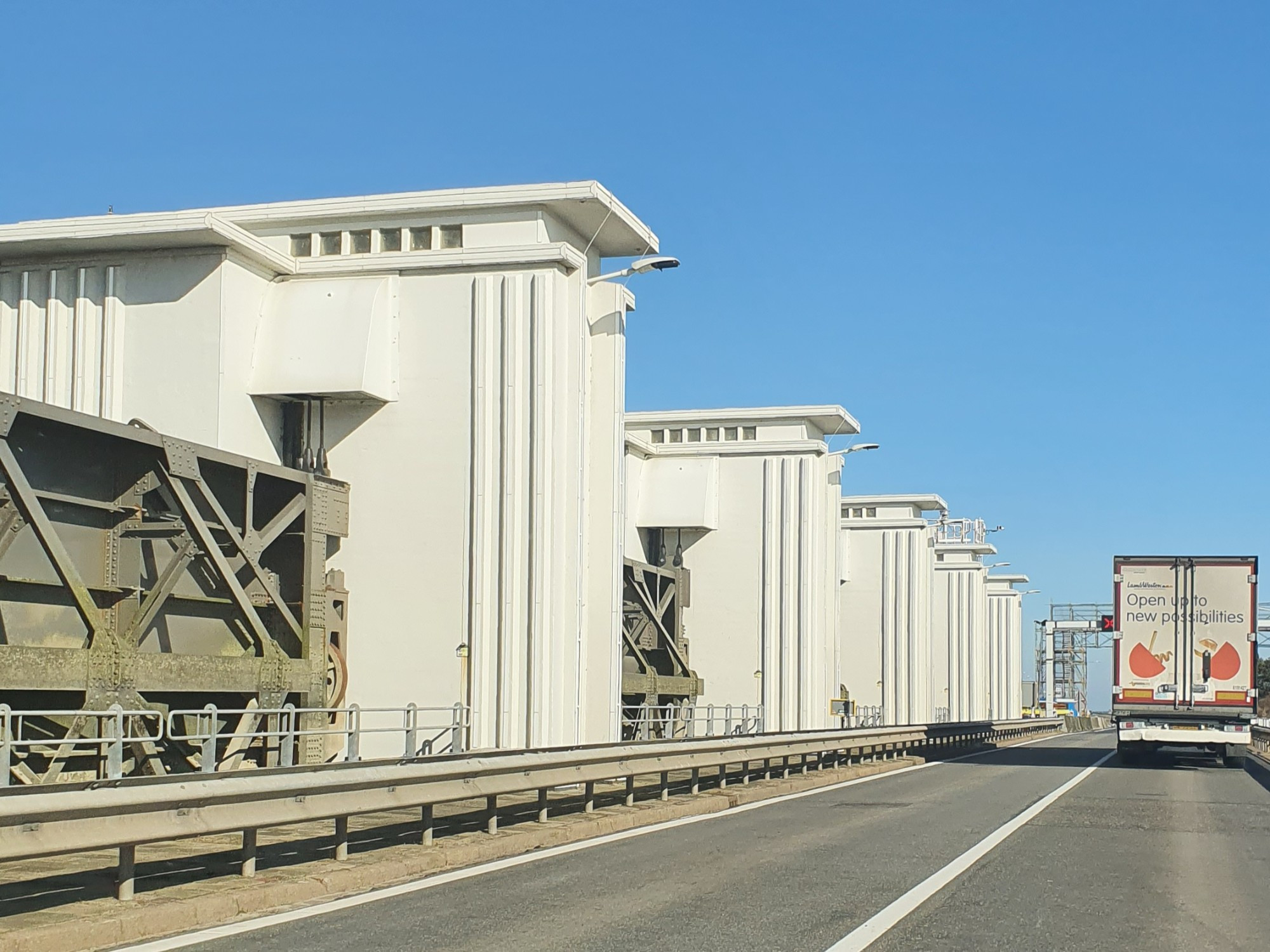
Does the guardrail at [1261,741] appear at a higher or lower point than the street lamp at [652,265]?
lower

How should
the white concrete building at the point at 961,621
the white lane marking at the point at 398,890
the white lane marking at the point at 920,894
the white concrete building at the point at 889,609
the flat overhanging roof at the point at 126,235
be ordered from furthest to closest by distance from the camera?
the white concrete building at the point at 961,621
the white concrete building at the point at 889,609
the flat overhanging roof at the point at 126,235
the white lane marking at the point at 920,894
the white lane marking at the point at 398,890

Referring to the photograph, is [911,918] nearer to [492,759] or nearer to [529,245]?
[492,759]

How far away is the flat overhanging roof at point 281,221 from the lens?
82.8ft

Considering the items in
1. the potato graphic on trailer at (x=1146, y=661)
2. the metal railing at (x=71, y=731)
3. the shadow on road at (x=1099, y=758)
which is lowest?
the shadow on road at (x=1099, y=758)

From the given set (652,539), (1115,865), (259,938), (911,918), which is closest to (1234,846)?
(1115,865)

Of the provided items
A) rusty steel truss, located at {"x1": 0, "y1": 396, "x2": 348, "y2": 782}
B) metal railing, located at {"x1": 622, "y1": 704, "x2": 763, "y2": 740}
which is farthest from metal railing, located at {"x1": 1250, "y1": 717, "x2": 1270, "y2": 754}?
rusty steel truss, located at {"x1": 0, "y1": 396, "x2": 348, "y2": 782}

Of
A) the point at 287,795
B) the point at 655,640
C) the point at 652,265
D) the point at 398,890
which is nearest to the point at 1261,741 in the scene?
the point at 655,640

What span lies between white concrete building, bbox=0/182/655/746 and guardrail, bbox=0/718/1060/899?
25.6 feet

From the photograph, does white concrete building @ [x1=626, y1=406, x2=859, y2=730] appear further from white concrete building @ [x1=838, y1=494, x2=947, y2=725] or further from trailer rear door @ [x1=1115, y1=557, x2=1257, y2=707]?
trailer rear door @ [x1=1115, y1=557, x2=1257, y2=707]

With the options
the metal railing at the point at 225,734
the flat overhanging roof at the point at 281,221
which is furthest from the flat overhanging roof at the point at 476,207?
the metal railing at the point at 225,734

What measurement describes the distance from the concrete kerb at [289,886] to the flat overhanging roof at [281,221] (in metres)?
12.8

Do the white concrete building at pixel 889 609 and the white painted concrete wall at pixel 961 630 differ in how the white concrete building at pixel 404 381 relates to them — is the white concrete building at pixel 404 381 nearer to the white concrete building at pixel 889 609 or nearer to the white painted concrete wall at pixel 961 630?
the white concrete building at pixel 889 609

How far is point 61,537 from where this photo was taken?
1950 cm

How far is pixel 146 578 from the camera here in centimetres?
2152
